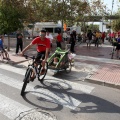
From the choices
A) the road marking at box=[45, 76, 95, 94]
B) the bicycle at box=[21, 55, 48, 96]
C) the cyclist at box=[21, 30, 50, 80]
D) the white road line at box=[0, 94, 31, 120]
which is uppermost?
the cyclist at box=[21, 30, 50, 80]

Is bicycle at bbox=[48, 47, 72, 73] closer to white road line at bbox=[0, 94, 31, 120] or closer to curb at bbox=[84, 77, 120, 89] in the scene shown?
curb at bbox=[84, 77, 120, 89]

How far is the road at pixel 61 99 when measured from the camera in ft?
15.0

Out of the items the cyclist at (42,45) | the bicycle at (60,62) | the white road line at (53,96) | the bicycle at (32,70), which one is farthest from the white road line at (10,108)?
the bicycle at (60,62)

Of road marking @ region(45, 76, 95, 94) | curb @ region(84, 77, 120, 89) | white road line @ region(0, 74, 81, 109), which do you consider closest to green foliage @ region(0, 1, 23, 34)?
road marking @ region(45, 76, 95, 94)

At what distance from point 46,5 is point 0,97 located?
457 inches

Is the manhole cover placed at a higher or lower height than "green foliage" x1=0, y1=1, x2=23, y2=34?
lower

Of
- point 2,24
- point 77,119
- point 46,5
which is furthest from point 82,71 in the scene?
point 46,5

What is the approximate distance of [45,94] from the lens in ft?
19.0

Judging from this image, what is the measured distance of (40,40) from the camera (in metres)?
6.45

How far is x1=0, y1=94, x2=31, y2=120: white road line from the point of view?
14.7 ft

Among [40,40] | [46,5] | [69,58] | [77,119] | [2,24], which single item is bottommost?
[77,119]

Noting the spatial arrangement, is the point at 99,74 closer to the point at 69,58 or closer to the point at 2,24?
the point at 69,58

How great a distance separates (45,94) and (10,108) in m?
1.31

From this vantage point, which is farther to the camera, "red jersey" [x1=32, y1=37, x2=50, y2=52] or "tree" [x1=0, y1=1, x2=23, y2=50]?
"tree" [x1=0, y1=1, x2=23, y2=50]
